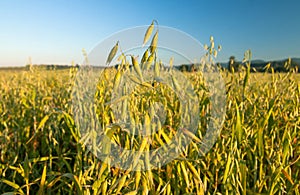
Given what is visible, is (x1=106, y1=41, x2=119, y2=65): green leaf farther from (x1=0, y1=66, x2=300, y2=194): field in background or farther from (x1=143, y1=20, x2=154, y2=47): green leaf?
(x1=0, y1=66, x2=300, y2=194): field in background

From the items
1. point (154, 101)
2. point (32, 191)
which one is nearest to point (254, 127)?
point (154, 101)

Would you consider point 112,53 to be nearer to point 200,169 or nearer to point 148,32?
point 148,32

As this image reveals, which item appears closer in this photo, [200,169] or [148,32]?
[148,32]

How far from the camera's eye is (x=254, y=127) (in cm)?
107

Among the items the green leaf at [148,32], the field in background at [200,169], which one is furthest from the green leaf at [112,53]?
the field in background at [200,169]

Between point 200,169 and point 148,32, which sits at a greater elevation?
point 148,32

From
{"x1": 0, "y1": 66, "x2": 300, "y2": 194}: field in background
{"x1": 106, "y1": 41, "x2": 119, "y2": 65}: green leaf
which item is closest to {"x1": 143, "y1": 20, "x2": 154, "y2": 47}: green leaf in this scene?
{"x1": 106, "y1": 41, "x2": 119, "y2": 65}: green leaf

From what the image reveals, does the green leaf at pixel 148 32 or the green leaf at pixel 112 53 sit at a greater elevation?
the green leaf at pixel 148 32

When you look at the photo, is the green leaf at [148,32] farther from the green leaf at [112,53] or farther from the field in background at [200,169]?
the field in background at [200,169]

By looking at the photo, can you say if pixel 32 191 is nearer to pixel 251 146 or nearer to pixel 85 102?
pixel 85 102

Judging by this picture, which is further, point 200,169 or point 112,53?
point 200,169

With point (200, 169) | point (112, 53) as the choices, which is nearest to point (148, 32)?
point (112, 53)

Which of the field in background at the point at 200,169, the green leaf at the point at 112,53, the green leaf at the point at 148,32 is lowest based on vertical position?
the field in background at the point at 200,169

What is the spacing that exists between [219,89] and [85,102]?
1.94 feet
